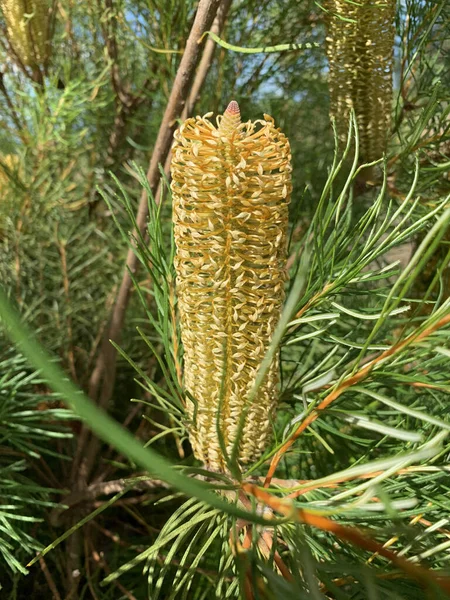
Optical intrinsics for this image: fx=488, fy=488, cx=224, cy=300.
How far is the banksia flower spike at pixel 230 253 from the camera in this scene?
193 millimetres

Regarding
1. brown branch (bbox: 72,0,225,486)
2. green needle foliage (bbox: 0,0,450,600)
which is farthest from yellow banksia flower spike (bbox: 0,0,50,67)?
brown branch (bbox: 72,0,225,486)

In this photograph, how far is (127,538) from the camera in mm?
419

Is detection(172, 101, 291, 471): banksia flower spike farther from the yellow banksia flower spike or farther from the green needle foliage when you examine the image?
the yellow banksia flower spike

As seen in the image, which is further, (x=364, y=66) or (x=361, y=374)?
(x=364, y=66)

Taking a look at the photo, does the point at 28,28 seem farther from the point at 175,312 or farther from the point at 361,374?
the point at 361,374

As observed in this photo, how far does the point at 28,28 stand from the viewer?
0.37 metres

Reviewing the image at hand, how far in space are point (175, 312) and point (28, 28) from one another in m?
0.25

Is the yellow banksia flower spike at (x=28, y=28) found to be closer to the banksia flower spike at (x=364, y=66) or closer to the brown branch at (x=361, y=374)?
the banksia flower spike at (x=364, y=66)

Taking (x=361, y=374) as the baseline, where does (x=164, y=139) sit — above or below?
above

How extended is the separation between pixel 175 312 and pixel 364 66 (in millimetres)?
197

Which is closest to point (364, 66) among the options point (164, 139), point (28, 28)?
point (164, 139)

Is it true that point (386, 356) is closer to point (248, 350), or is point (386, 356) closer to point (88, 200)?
point (248, 350)

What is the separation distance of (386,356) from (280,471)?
0.28 m

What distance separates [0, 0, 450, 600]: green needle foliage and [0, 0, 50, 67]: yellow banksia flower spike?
0.04 ft
